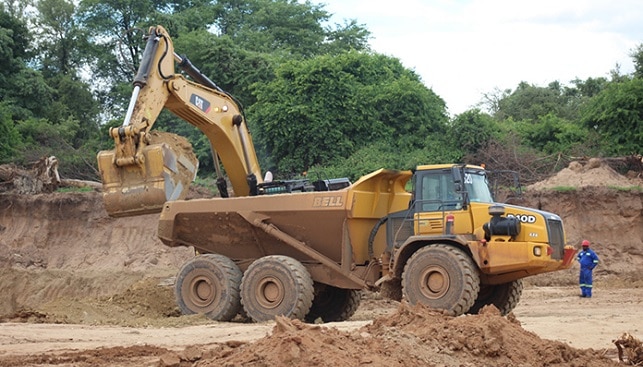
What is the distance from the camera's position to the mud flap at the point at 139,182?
15.5 meters

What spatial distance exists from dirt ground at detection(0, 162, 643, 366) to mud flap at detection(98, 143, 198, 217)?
76.9 inches

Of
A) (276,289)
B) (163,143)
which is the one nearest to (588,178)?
(276,289)

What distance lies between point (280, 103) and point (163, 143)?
15.3m

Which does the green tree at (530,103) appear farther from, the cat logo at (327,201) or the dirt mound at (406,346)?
the dirt mound at (406,346)

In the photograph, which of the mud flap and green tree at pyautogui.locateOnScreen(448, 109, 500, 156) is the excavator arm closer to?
the mud flap

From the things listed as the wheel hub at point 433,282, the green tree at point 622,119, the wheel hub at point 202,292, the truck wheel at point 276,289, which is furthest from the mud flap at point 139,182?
the green tree at point 622,119

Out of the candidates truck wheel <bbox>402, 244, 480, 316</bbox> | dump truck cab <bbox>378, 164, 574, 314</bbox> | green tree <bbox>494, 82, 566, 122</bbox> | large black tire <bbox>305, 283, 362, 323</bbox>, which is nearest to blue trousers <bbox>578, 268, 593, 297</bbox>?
dump truck cab <bbox>378, 164, 574, 314</bbox>

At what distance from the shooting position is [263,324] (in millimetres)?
14203

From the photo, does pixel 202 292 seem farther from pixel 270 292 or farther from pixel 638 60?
pixel 638 60

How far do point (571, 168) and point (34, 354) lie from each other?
67.4 feet

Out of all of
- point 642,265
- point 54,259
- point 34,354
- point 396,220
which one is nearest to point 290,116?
point 54,259

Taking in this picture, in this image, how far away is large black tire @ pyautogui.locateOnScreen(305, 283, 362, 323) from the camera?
1638 centimetres

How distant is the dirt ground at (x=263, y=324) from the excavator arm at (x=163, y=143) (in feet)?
7.32

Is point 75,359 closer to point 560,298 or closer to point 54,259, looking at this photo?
point 560,298
